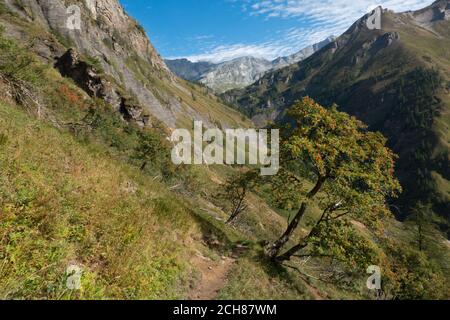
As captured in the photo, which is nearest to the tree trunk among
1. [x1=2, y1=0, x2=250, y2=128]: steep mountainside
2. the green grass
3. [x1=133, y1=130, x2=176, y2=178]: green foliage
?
the green grass

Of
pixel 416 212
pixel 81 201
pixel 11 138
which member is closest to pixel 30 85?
pixel 11 138

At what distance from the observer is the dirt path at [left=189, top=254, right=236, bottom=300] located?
34.4ft

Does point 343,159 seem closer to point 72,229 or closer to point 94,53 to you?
point 72,229

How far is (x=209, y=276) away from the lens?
39.9ft

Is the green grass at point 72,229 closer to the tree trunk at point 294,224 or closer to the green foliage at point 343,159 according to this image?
the tree trunk at point 294,224

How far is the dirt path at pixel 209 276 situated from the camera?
1048 cm

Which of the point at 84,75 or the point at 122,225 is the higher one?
the point at 84,75

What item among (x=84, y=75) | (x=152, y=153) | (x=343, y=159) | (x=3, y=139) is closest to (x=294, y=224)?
(x=343, y=159)

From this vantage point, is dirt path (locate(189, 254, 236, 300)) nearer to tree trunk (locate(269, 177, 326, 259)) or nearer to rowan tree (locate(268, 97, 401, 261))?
tree trunk (locate(269, 177, 326, 259))

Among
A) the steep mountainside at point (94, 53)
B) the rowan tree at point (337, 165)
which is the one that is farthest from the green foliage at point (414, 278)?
the steep mountainside at point (94, 53)

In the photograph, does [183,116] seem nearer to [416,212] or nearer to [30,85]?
[416,212]
